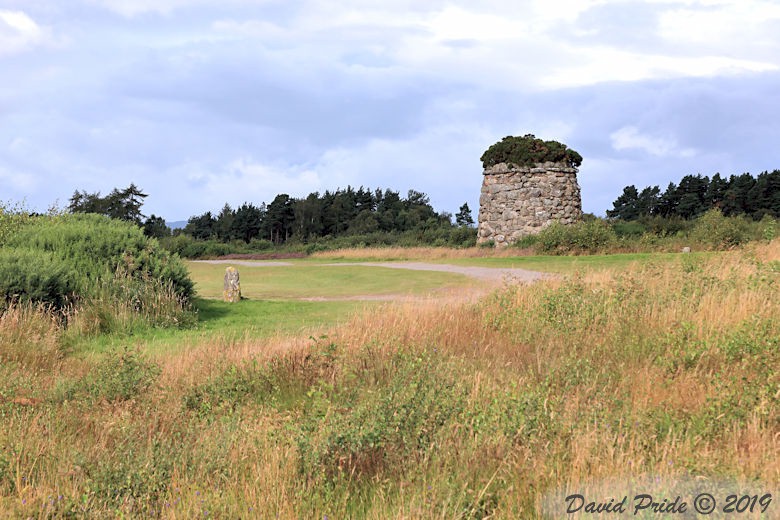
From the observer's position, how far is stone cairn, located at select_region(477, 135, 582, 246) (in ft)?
103

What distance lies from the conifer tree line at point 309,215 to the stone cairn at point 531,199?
62.1 feet

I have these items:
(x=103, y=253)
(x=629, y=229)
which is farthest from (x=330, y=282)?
(x=629, y=229)

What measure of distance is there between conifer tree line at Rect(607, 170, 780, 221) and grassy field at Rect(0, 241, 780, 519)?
38.3 metres

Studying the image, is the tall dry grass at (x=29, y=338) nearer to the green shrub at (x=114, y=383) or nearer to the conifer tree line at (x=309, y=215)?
the green shrub at (x=114, y=383)

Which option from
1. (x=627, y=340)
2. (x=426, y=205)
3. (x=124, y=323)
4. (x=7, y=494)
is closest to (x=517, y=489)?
(x=7, y=494)

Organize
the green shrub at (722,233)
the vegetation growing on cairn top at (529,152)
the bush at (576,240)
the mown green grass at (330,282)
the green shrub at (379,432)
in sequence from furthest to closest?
the vegetation growing on cairn top at (529,152) → the bush at (576,240) → the green shrub at (722,233) → the mown green grass at (330,282) → the green shrub at (379,432)

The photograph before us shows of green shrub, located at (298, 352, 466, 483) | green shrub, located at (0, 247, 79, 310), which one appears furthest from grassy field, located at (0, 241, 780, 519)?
green shrub, located at (0, 247, 79, 310)

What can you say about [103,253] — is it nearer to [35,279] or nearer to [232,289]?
[35,279]

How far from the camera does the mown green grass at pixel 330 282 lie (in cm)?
1772

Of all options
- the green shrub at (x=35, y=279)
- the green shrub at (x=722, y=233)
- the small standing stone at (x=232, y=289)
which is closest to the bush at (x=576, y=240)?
the green shrub at (x=722, y=233)

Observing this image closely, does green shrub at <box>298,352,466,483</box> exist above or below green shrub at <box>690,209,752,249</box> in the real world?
below

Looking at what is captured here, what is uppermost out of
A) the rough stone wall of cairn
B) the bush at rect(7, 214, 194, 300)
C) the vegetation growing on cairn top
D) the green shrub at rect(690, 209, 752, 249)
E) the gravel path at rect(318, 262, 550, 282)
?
the vegetation growing on cairn top

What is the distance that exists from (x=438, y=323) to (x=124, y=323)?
6180 mm

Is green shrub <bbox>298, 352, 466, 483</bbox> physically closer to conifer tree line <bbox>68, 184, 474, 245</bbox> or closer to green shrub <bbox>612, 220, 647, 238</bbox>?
green shrub <bbox>612, 220, 647, 238</bbox>
